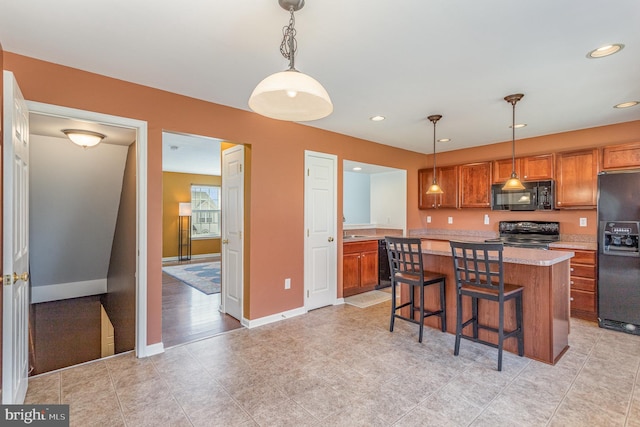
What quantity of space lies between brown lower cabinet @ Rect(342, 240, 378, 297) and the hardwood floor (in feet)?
5.77

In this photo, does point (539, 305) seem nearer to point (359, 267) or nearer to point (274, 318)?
point (359, 267)

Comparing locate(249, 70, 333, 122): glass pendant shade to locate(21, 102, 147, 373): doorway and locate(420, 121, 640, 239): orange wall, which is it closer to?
locate(21, 102, 147, 373): doorway

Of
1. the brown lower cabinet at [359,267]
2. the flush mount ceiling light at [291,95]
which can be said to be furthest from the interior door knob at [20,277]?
the brown lower cabinet at [359,267]

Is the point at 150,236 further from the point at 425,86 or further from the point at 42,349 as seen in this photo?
the point at 425,86

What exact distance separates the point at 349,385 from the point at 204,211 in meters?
8.02

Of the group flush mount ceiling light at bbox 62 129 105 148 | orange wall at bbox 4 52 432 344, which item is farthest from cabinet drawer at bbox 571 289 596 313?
flush mount ceiling light at bbox 62 129 105 148

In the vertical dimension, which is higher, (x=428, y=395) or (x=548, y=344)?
(x=548, y=344)

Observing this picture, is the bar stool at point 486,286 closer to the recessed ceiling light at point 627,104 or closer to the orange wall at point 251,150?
the orange wall at point 251,150

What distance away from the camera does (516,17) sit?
1.89 meters

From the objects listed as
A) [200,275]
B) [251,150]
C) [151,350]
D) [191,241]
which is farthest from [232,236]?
[191,241]

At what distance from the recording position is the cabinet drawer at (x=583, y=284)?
3760 millimetres

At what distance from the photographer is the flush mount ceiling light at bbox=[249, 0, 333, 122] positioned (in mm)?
1447

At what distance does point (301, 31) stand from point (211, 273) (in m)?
5.87

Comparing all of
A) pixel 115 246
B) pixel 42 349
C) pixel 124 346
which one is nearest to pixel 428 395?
pixel 124 346
